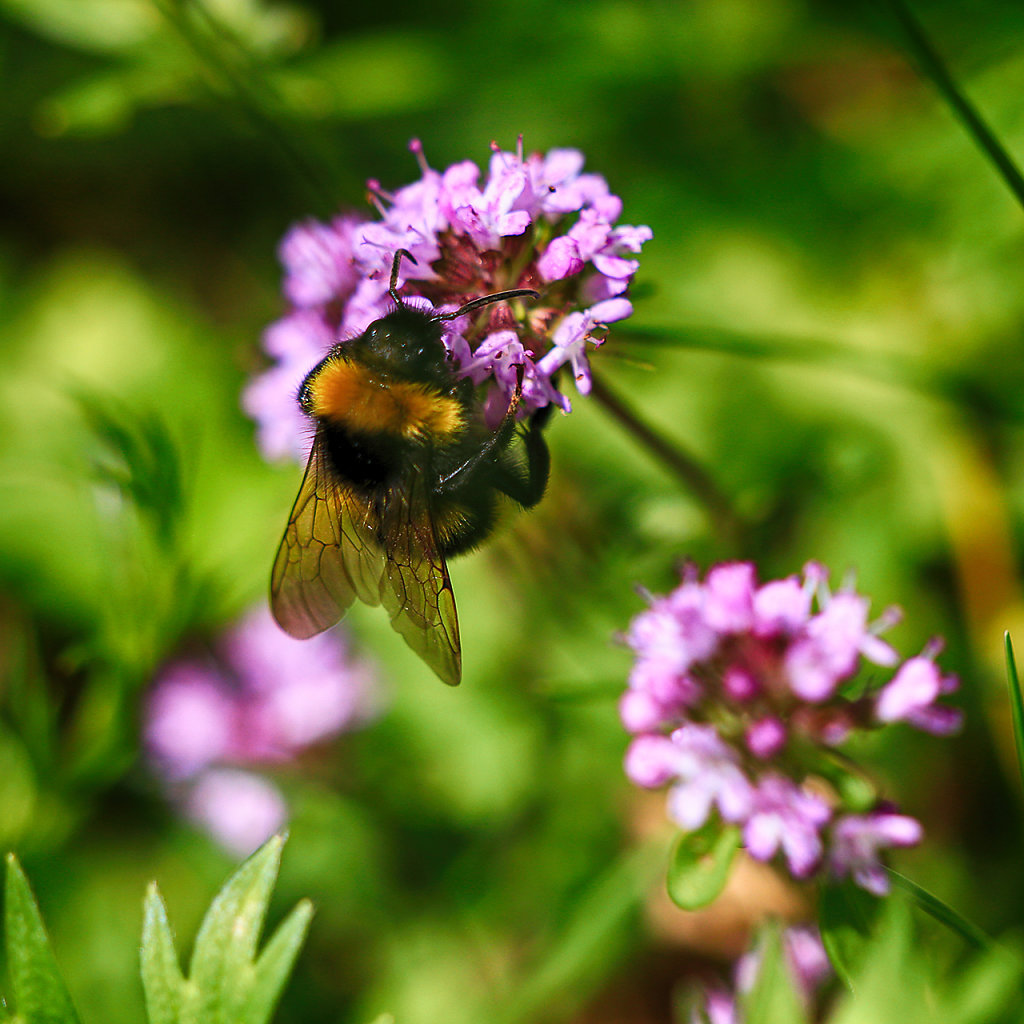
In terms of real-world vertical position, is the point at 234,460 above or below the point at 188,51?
below

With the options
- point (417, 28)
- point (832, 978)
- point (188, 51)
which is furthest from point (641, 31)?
point (832, 978)

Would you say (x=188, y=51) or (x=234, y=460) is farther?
(x=234, y=460)

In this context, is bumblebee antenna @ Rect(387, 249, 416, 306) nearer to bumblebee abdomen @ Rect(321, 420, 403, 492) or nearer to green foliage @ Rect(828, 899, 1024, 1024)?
bumblebee abdomen @ Rect(321, 420, 403, 492)

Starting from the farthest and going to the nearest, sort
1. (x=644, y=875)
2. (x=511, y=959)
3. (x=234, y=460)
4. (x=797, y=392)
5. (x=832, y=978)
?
(x=234, y=460)
(x=797, y=392)
(x=511, y=959)
(x=644, y=875)
(x=832, y=978)

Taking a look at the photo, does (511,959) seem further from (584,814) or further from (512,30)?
(512,30)

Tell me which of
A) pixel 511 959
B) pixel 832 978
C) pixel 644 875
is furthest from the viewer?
pixel 511 959

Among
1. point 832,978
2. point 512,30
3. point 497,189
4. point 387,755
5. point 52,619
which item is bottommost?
point 832,978
